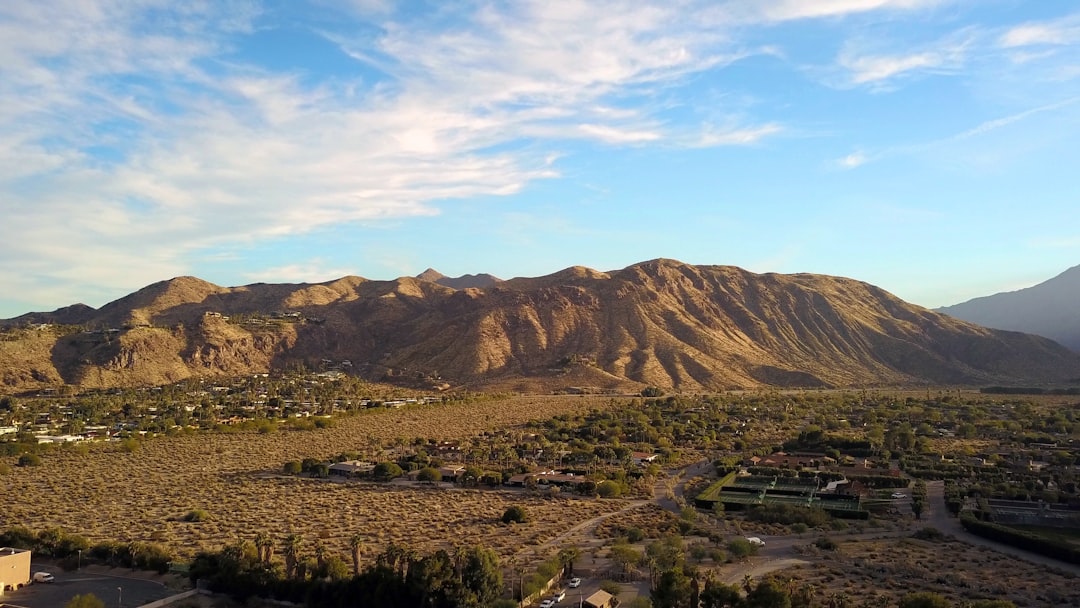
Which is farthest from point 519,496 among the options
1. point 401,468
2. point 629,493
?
point 401,468

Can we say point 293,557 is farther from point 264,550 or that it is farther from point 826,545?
point 826,545

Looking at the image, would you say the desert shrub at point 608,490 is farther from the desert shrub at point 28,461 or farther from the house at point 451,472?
the desert shrub at point 28,461

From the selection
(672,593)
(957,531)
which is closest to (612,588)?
(672,593)

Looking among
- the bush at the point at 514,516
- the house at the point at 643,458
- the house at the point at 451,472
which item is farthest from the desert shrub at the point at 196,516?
the house at the point at 643,458

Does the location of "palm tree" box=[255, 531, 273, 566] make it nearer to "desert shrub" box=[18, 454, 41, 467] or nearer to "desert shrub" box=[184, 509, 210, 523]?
"desert shrub" box=[184, 509, 210, 523]

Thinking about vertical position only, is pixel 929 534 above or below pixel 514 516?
below

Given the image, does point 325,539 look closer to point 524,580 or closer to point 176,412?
point 524,580

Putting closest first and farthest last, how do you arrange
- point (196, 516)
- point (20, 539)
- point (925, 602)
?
point (925, 602) < point (20, 539) < point (196, 516)
